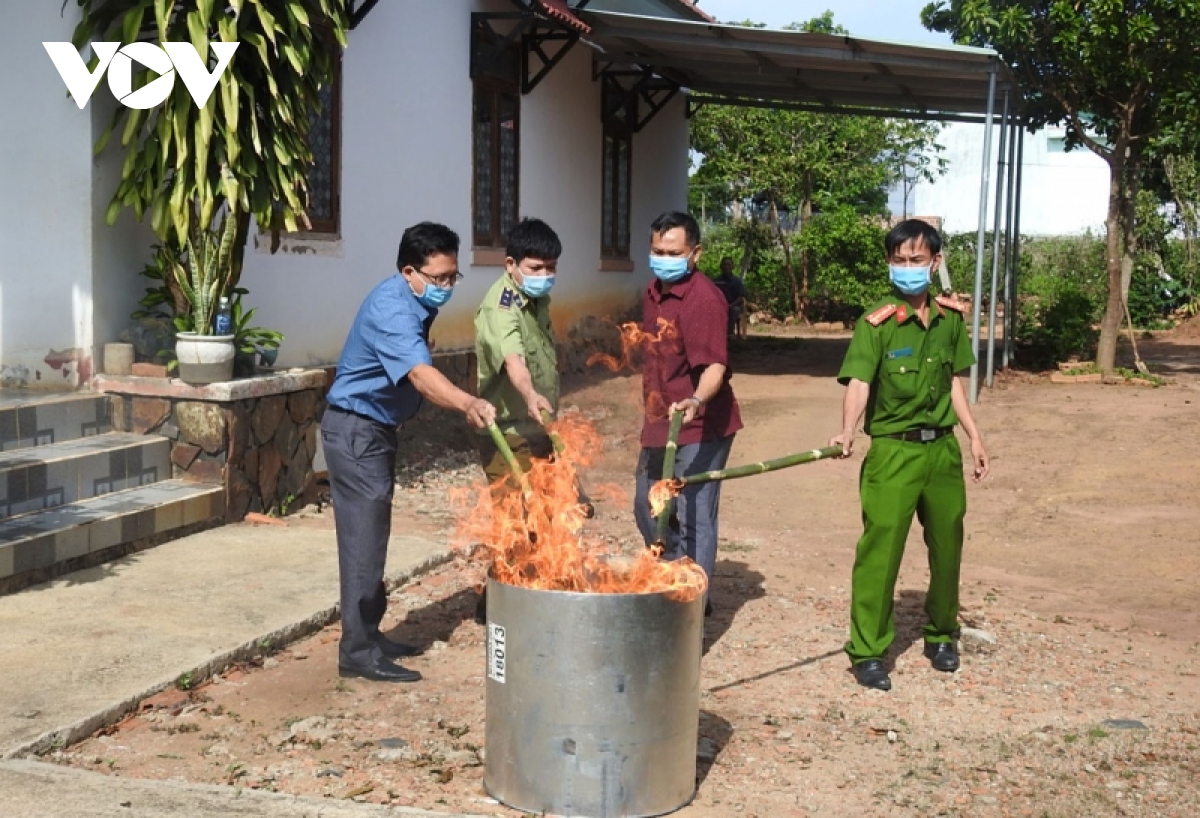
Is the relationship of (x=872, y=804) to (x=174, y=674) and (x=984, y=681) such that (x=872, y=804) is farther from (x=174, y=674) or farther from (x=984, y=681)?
(x=174, y=674)

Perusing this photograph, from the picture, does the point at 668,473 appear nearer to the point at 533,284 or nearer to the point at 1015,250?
the point at 533,284

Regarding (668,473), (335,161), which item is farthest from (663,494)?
(335,161)

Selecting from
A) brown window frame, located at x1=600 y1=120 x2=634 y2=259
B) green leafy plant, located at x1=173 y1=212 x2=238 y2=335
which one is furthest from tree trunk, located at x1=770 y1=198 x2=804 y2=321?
green leafy plant, located at x1=173 y1=212 x2=238 y2=335

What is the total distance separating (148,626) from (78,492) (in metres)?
1.48

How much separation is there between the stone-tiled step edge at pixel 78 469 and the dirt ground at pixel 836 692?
96 cm

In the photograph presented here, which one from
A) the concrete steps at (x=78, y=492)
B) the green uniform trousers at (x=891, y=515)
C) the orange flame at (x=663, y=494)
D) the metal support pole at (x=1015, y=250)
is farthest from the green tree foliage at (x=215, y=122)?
the metal support pole at (x=1015, y=250)

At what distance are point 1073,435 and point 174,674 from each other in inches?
376

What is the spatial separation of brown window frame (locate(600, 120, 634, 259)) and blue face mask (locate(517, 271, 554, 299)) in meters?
10.7

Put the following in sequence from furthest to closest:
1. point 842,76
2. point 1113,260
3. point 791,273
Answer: point 791,273 < point 1113,260 < point 842,76

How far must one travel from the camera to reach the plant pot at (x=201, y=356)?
7457mm

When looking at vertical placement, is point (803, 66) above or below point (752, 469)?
above

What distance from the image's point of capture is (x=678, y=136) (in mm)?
20281

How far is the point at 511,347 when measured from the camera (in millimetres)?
5758
